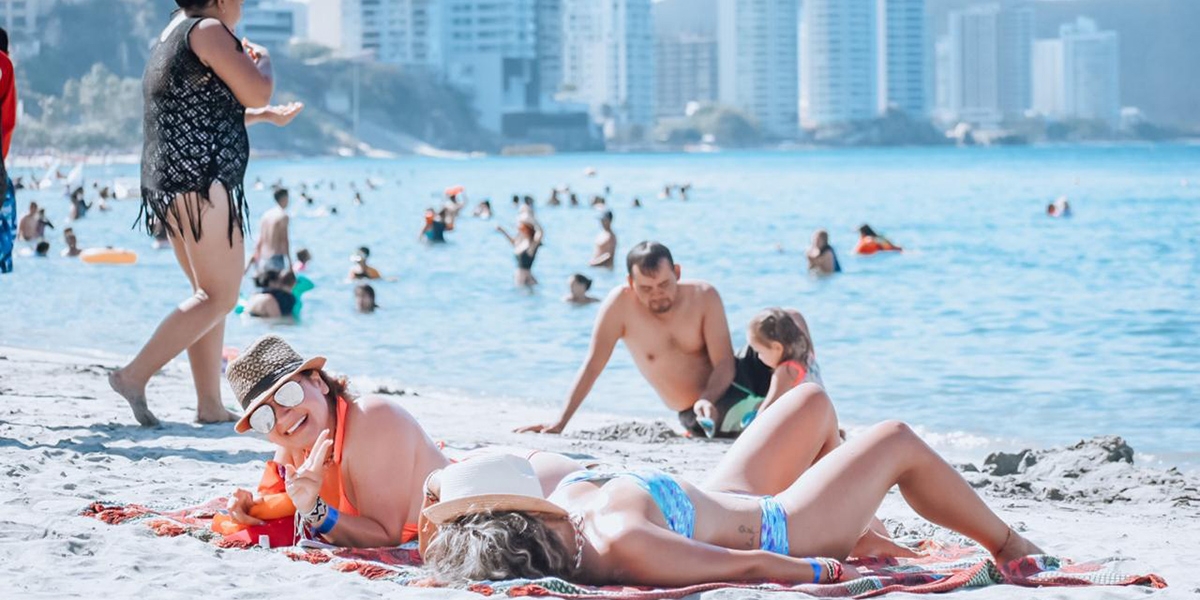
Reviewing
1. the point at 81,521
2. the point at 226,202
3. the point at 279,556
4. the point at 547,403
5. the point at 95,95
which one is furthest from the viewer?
the point at 95,95

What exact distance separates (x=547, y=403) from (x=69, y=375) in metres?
2.75

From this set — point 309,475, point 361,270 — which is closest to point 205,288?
point 309,475

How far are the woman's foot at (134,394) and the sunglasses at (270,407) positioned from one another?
2.24 m

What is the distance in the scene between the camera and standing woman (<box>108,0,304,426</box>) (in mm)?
5234

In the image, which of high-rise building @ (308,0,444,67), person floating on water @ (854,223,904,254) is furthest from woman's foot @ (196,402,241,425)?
high-rise building @ (308,0,444,67)

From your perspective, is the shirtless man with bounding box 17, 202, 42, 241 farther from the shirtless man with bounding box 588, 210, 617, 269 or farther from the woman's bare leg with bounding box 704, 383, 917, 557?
the woman's bare leg with bounding box 704, 383, 917, 557

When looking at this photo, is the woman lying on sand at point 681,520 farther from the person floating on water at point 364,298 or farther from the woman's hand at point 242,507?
the person floating on water at point 364,298

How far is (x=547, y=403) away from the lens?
9.05 meters

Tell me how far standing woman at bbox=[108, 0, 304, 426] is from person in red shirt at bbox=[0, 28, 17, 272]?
19.8 inches

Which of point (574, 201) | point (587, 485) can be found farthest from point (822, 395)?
point (574, 201)

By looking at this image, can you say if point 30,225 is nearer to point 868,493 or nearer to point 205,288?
point 205,288

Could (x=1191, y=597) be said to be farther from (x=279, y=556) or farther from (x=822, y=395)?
(x=279, y=556)

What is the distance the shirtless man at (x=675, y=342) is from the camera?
6.18 metres

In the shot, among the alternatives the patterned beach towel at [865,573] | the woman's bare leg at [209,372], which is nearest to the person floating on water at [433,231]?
the woman's bare leg at [209,372]
